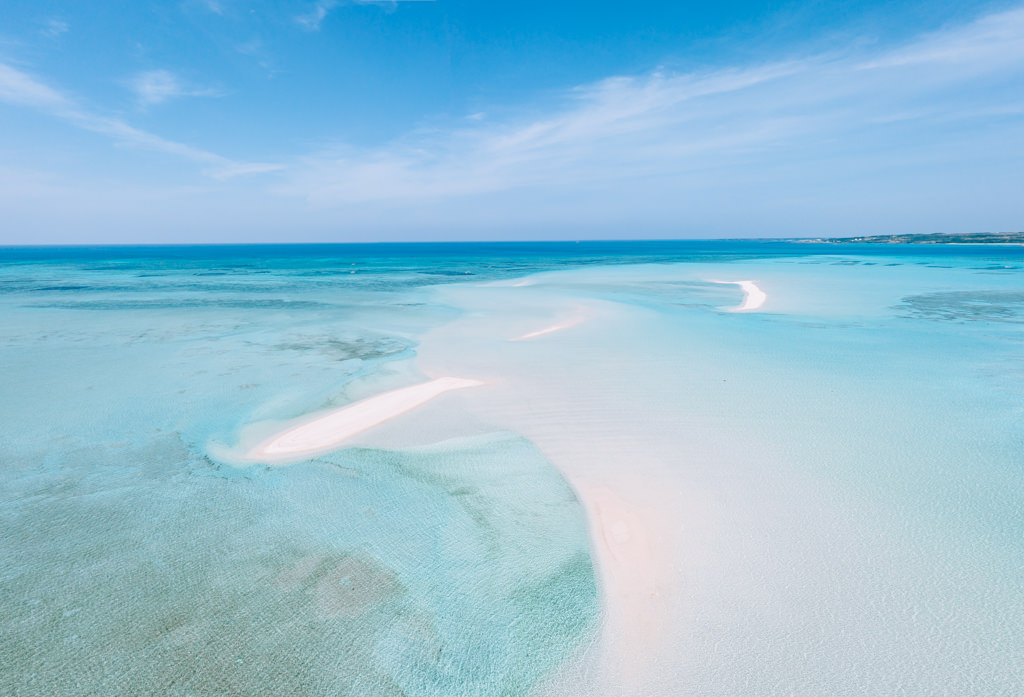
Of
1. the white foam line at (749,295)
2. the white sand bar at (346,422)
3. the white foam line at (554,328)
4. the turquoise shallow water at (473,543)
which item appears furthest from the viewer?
the white foam line at (749,295)

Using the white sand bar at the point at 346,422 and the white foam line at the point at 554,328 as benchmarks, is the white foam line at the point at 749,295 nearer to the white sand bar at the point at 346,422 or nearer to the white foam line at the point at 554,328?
the white foam line at the point at 554,328

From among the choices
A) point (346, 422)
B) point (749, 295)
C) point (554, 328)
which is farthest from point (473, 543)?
point (749, 295)

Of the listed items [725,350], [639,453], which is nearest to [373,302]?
[725,350]

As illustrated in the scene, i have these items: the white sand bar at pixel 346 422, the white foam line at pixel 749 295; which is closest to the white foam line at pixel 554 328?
the white sand bar at pixel 346 422

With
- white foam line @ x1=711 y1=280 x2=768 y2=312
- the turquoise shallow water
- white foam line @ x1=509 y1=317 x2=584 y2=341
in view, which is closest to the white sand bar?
the turquoise shallow water

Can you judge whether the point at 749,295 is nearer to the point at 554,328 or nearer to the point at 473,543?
the point at 554,328

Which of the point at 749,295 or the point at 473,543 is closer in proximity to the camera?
the point at 473,543
